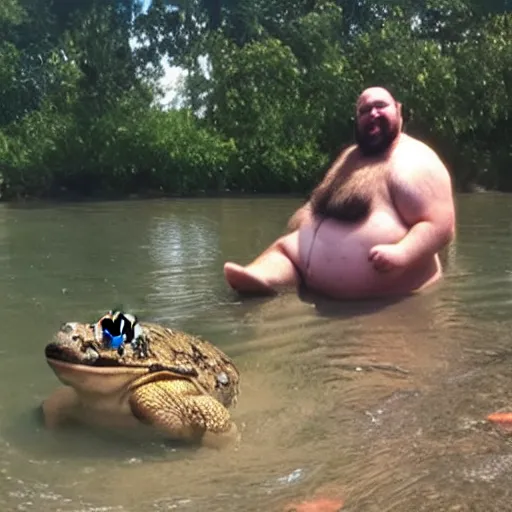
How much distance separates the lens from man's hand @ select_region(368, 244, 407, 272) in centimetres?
522

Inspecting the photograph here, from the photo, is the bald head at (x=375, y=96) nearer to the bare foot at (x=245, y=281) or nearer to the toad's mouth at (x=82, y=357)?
the bare foot at (x=245, y=281)

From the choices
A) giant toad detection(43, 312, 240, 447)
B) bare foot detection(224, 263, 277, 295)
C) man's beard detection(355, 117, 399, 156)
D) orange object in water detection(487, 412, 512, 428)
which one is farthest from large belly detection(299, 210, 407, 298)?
giant toad detection(43, 312, 240, 447)

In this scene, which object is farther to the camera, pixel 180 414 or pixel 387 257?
pixel 387 257

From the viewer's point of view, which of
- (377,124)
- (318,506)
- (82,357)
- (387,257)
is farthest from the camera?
(377,124)

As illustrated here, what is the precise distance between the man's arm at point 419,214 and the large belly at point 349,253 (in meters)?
0.09

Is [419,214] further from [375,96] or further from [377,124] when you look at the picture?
[375,96]

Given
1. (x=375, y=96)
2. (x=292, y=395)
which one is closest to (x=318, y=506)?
(x=292, y=395)

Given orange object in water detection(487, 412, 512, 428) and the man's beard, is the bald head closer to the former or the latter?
the man's beard

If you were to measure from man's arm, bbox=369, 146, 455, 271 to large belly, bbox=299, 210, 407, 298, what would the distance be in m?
0.09

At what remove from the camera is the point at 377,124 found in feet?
18.4

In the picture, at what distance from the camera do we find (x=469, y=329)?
476 centimetres

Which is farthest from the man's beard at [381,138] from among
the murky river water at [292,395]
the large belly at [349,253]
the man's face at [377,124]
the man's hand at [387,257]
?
the murky river water at [292,395]

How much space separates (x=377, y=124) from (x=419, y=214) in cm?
65

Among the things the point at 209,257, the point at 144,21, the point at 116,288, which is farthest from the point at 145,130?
the point at 116,288
